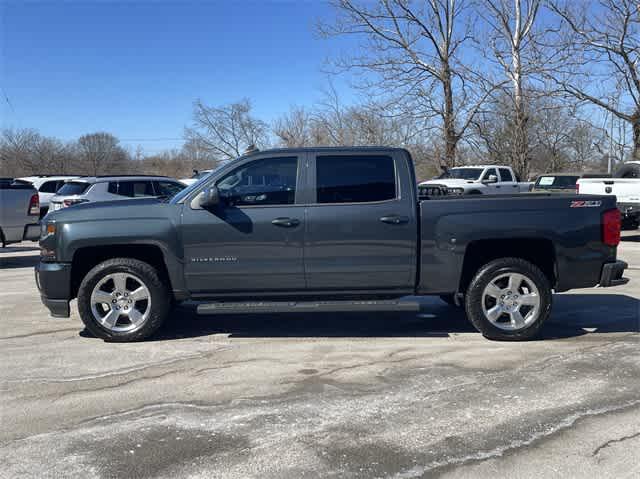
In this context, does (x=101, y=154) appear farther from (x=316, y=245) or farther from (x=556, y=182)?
(x=316, y=245)

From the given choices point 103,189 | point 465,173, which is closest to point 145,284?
point 103,189

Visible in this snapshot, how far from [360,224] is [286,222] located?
27.7 inches

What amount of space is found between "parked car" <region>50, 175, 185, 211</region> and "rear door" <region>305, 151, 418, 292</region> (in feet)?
30.3

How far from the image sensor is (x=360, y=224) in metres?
5.62

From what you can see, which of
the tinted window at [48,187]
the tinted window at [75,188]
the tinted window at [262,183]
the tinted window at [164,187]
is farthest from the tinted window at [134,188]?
the tinted window at [262,183]

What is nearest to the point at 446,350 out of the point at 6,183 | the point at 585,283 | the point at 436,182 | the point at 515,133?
the point at 585,283

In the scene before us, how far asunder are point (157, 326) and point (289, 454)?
274 cm

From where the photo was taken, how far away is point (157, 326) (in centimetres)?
577

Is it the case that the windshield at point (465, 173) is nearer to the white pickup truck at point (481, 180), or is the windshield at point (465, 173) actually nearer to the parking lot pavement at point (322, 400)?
the white pickup truck at point (481, 180)

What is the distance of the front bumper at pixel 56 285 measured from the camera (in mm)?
5695

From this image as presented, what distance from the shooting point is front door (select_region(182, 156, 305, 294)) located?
5.60 m

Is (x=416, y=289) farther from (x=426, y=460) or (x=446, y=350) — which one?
(x=426, y=460)

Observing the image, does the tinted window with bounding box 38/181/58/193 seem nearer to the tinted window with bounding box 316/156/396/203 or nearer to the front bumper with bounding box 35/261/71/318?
the front bumper with bounding box 35/261/71/318

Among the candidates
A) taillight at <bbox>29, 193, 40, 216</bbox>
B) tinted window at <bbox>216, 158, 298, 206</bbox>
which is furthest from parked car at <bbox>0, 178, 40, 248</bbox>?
tinted window at <bbox>216, 158, 298, 206</bbox>
